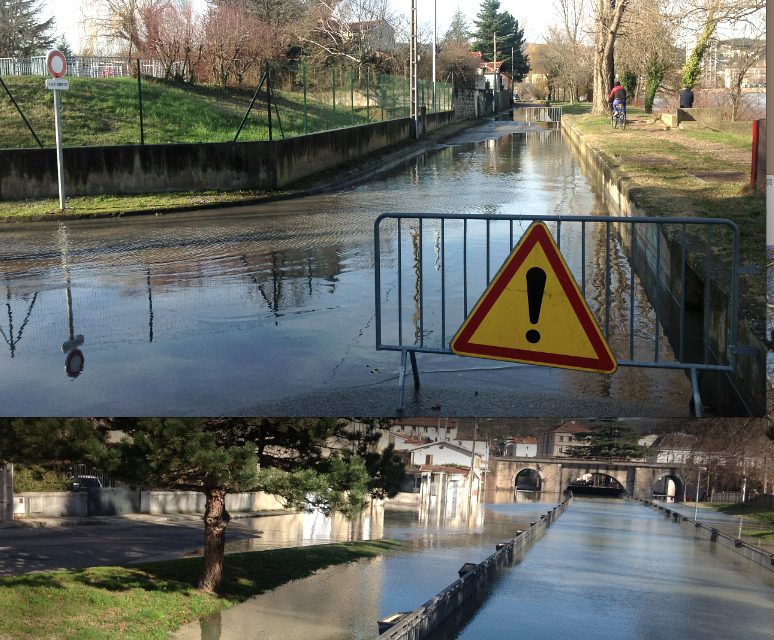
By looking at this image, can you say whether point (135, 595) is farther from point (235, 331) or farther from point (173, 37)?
point (173, 37)

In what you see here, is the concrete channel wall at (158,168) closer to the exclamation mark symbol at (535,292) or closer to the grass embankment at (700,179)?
the grass embankment at (700,179)

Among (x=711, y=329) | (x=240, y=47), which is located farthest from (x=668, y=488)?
(x=240, y=47)

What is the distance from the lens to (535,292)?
14.1ft

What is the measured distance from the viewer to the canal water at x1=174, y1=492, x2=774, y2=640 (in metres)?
2.84

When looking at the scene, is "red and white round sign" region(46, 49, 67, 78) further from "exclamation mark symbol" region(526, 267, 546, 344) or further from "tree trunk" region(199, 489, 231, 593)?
"tree trunk" region(199, 489, 231, 593)

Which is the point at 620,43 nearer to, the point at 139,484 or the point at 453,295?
the point at 453,295

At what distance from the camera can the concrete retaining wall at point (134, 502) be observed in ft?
10.00

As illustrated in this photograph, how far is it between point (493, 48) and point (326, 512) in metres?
4.55

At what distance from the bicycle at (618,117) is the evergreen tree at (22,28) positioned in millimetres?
9762

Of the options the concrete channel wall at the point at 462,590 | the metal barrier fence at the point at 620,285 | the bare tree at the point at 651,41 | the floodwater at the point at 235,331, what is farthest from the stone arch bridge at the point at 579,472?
the bare tree at the point at 651,41

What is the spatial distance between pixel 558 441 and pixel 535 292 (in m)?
1.14

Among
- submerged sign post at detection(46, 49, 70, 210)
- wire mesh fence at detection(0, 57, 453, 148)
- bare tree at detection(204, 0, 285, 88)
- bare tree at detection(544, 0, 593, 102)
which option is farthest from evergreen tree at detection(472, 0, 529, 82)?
wire mesh fence at detection(0, 57, 453, 148)

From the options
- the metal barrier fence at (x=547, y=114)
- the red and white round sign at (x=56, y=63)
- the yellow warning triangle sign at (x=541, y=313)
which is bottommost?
the yellow warning triangle sign at (x=541, y=313)

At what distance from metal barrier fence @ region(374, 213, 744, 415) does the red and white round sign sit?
540cm
